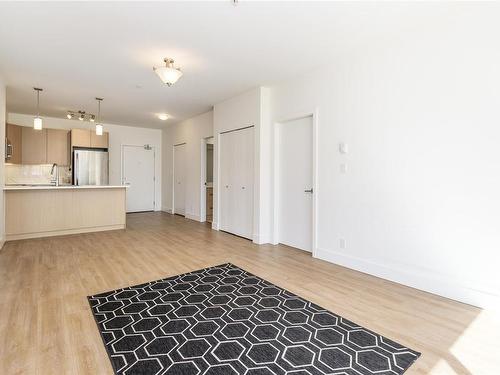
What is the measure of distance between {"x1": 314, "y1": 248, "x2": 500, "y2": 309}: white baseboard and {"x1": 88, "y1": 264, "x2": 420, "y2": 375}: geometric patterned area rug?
3.87ft

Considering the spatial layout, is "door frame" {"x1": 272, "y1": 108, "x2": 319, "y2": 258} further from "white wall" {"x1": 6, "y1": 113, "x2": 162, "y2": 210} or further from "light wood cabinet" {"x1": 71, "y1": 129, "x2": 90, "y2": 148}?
"white wall" {"x1": 6, "y1": 113, "x2": 162, "y2": 210}

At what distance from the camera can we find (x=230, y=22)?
271 cm

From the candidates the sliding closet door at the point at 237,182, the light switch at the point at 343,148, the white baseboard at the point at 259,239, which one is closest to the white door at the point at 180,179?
the sliding closet door at the point at 237,182

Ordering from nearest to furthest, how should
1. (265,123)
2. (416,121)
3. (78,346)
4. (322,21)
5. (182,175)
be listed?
(78,346)
(322,21)
(416,121)
(265,123)
(182,175)

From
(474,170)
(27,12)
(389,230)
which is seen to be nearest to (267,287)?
(389,230)

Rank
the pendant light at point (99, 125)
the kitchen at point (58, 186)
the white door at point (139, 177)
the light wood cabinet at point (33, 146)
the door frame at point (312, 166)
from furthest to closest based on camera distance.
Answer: the white door at point (139, 177)
the light wood cabinet at point (33, 146)
the pendant light at point (99, 125)
the kitchen at point (58, 186)
the door frame at point (312, 166)

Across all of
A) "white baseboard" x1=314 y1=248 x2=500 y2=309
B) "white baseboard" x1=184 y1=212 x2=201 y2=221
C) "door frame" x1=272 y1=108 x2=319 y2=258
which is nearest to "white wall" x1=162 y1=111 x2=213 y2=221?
"white baseboard" x1=184 y1=212 x2=201 y2=221

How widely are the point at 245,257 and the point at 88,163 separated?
5.47m

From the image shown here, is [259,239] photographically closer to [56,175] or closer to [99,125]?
[99,125]

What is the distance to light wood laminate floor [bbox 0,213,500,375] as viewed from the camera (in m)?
1.77

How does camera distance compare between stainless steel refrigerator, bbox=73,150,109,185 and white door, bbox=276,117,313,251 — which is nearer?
white door, bbox=276,117,313,251

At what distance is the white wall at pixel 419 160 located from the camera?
8.05ft

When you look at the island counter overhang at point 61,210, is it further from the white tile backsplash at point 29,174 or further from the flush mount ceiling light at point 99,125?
the white tile backsplash at point 29,174

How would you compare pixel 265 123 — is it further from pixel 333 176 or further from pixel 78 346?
pixel 78 346
